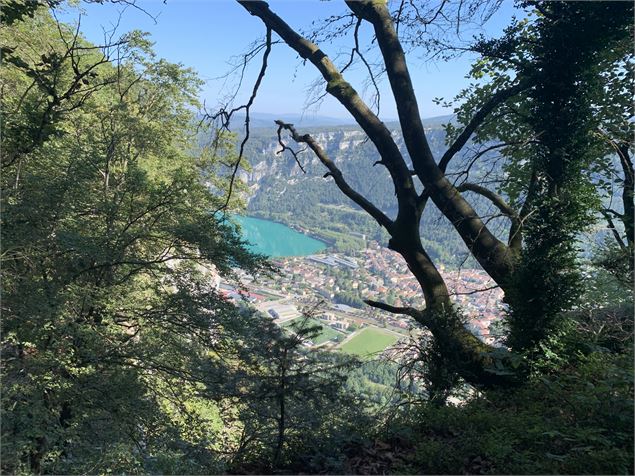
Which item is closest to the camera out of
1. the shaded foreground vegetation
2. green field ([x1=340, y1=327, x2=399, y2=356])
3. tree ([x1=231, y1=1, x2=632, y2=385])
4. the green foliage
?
the green foliage

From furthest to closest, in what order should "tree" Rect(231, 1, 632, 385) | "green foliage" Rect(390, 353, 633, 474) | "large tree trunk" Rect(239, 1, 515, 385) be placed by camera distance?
"large tree trunk" Rect(239, 1, 515, 385)
"tree" Rect(231, 1, 632, 385)
"green foliage" Rect(390, 353, 633, 474)

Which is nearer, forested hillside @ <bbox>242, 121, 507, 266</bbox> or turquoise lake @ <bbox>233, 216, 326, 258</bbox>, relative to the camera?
turquoise lake @ <bbox>233, 216, 326, 258</bbox>

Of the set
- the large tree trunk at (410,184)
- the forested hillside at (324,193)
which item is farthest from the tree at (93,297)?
the forested hillside at (324,193)

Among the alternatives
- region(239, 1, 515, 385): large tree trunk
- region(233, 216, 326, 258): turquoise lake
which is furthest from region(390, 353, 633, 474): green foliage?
region(233, 216, 326, 258): turquoise lake

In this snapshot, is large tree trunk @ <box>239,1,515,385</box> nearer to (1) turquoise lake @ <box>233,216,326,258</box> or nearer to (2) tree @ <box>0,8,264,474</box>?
(2) tree @ <box>0,8,264,474</box>

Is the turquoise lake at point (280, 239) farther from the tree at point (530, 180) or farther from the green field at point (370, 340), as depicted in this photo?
the tree at point (530, 180)

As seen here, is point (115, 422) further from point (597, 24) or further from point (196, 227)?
point (597, 24)
